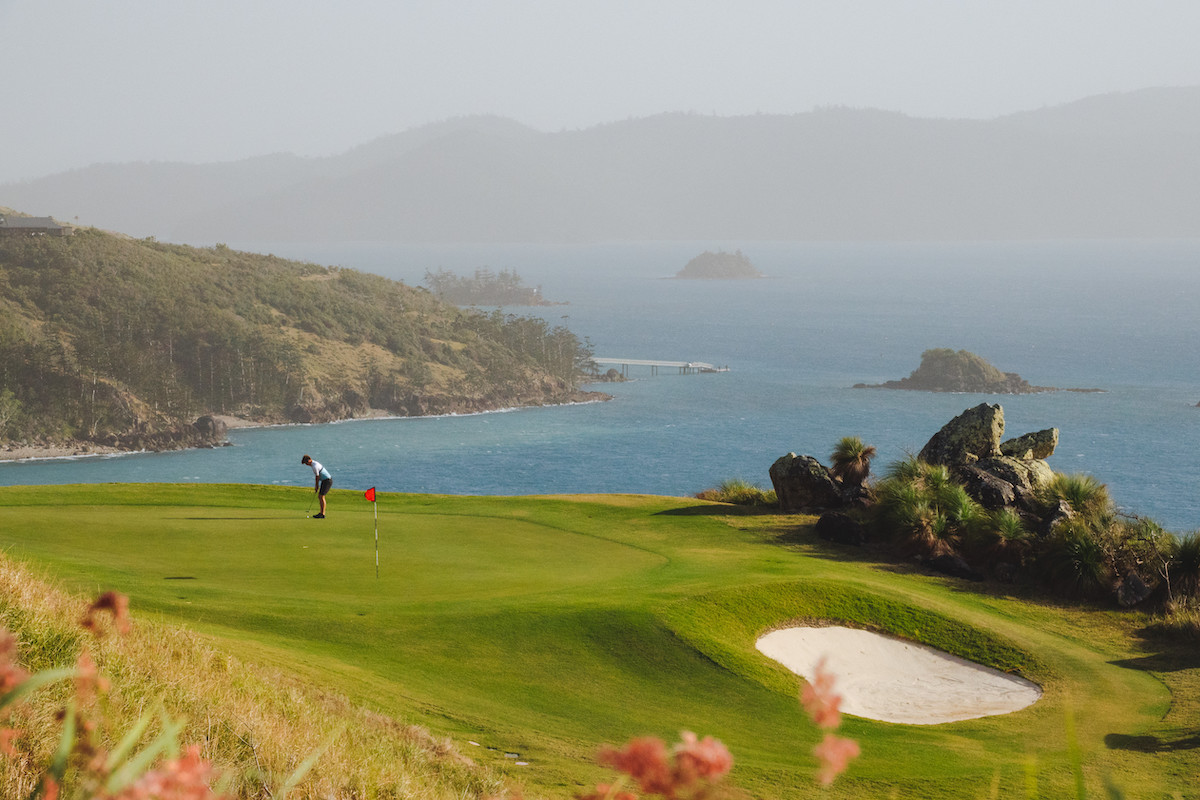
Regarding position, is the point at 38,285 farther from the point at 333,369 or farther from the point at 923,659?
the point at 923,659

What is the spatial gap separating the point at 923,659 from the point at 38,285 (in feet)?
415

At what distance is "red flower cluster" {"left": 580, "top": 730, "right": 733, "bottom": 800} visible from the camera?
1903mm

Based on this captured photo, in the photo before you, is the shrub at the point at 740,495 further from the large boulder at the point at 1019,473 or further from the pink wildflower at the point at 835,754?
the pink wildflower at the point at 835,754

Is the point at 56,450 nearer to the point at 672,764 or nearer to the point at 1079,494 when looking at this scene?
the point at 1079,494

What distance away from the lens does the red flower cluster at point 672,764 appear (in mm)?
1903

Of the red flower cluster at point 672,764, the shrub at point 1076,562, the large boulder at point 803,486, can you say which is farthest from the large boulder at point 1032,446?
the red flower cluster at point 672,764

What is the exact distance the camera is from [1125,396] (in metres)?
130

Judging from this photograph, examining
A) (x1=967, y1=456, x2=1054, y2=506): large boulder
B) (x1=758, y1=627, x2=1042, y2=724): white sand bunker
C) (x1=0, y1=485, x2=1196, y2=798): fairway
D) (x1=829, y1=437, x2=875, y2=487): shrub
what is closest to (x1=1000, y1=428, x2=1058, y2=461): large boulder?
(x1=967, y1=456, x2=1054, y2=506): large boulder

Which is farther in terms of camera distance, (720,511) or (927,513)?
(720,511)

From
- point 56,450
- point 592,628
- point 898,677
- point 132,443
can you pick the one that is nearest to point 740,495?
point 898,677

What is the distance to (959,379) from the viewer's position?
137m

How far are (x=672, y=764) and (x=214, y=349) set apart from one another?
12910 cm

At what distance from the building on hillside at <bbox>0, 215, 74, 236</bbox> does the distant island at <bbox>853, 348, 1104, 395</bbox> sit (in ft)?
329

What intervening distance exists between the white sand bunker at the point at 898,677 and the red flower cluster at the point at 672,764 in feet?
37.6
